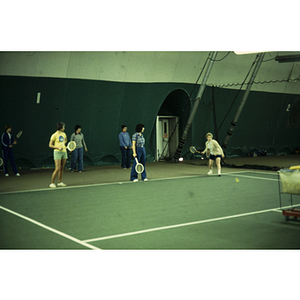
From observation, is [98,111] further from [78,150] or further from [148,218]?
[148,218]

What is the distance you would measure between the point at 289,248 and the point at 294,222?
58.6 inches

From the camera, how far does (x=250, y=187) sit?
10.5 meters

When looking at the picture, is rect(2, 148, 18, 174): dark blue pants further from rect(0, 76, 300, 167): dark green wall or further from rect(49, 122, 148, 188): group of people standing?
rect(49, 122, 148, 188): group of people standing

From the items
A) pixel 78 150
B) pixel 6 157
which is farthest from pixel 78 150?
pixel 6 157

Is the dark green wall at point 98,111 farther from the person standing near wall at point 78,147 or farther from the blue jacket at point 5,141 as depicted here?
the person standing near wall at point 78,147

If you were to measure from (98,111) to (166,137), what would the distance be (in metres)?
4.31

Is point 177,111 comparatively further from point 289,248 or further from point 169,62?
point 289,248

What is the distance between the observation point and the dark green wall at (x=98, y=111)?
14.2 m

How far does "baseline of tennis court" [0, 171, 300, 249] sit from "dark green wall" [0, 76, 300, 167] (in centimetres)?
491

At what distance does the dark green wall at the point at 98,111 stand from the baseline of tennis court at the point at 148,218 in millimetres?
4909

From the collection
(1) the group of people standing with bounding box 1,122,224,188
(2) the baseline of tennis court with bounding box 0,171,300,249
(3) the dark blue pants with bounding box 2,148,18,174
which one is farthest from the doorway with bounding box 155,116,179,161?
(2) the baseline of tennis court with bounding box 0,171,300,249

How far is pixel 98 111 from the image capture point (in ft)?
52.0

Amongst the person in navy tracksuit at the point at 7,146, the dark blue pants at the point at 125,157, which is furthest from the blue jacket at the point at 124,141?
the person in navy tracksuit at the point at 7,146

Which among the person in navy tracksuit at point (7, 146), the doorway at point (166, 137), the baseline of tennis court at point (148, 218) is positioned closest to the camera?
the baseline of tennis court at point (148, 218)
